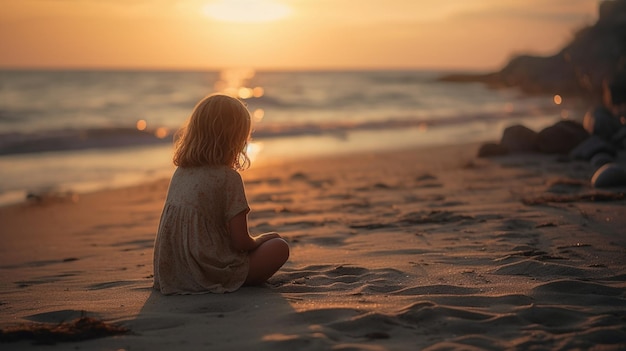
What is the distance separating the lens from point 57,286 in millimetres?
4867

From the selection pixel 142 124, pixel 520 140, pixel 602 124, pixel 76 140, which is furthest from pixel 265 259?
pixel 142 124

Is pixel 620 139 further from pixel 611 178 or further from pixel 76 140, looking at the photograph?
pixel 76 140

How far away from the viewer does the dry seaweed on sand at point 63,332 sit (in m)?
3.43

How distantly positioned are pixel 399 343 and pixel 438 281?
3.98 ft

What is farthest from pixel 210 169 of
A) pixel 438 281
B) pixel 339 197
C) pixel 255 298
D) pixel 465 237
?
pixel 339 197

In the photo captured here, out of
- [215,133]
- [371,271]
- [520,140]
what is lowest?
[371,271]

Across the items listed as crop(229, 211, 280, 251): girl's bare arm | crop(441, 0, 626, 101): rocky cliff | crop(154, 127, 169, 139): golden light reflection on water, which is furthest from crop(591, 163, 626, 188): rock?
crop(154, 127, 169, 139): golden light reflection on water

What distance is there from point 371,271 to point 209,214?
4.10ft

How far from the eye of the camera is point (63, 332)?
345 cm

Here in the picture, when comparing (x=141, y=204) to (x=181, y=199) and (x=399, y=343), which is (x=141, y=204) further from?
(x=399, y=343)

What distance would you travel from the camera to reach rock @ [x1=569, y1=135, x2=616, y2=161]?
33.4 ft

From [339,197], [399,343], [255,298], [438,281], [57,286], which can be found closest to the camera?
[399,343]

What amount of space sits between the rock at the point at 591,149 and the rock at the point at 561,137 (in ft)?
1.79

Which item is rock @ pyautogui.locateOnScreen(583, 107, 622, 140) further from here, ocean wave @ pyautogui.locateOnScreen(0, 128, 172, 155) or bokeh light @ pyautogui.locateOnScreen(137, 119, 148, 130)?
bokeh light @ pyautogui.locateOnScreen(137, 119, 148, 130)
